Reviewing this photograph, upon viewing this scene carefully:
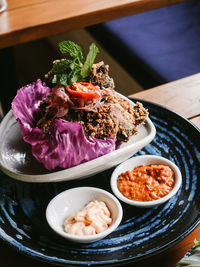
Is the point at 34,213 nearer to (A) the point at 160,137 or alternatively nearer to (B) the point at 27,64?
(A) the point at 160,137

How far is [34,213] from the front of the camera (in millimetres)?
1254

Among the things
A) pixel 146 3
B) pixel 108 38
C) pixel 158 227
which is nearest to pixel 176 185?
pixel 158 227

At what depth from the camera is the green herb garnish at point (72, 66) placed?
131 centimetres

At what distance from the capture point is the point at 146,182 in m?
1.29

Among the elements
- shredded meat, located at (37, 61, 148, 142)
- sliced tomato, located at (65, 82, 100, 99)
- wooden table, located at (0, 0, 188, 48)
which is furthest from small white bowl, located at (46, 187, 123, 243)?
wooden table, located at (0, 0, 188, 48)

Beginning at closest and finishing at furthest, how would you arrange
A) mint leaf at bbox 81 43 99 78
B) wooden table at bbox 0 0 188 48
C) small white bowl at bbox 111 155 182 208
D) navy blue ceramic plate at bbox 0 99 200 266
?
1. navy blue ceramic plate at bbox 0 99 200 266
2. small white bowl at bbox 111 155 182 208
3. mint leaf at bbox 81 43 99 78
4. wooden table at bbox 0 0 188 48

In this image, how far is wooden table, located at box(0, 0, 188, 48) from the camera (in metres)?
2.15

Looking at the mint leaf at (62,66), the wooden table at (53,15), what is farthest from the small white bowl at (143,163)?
the wooden table at (53,15)

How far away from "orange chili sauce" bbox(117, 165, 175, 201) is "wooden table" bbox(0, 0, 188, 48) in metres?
1.16

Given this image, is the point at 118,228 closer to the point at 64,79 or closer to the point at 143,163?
the point at 143,163

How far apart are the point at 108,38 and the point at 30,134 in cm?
185

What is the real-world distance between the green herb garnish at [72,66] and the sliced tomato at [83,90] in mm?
18

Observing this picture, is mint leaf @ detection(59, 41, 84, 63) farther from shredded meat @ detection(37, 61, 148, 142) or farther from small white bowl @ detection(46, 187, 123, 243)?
small white bowl @ detection(46, 187, 123, 243)

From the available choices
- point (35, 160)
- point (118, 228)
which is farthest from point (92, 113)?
point (118, 228)
